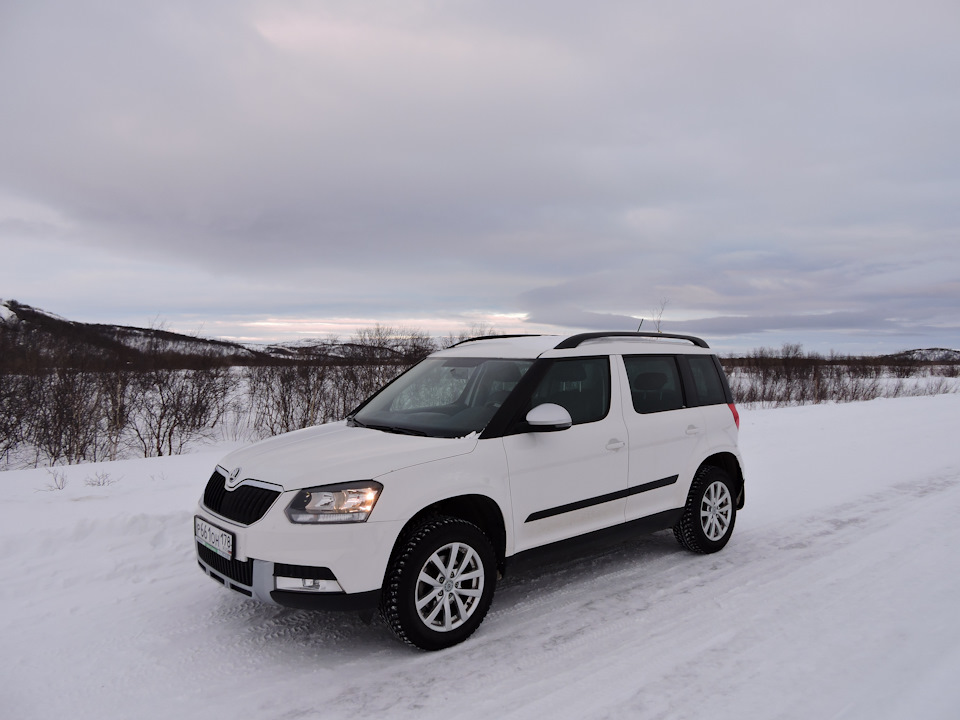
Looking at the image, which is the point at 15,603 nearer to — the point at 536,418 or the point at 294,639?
the point at 294,639

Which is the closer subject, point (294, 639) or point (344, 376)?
point (294, 639)

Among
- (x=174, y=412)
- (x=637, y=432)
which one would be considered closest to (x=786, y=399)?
(x=174, y=412)

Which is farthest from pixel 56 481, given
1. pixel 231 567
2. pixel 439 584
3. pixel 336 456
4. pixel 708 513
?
pixel 708 513

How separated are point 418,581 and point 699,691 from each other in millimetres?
1527

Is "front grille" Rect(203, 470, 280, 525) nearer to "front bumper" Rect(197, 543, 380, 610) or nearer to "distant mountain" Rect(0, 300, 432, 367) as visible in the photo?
"front bumper" Rect(197, 543, 380, 610)

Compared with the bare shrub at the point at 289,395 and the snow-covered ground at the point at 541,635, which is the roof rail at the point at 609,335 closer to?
the snow-covered ground at the point at 541,635

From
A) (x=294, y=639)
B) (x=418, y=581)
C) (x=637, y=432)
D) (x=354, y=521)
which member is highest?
(x=637, y=432)

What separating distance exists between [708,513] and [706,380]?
1172mm

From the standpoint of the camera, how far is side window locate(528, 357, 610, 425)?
13.6ft

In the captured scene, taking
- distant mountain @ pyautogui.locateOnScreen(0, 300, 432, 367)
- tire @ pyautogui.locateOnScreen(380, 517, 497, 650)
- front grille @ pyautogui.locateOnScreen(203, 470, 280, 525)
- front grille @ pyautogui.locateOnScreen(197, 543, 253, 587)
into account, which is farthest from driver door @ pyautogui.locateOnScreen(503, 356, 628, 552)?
distant mountain @ pyautogui.locateOnScreen(0, 300, 432, 367)

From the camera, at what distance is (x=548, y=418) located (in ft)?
12.2

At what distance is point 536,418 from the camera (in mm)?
3719

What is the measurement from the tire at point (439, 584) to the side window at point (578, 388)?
40.8 inches

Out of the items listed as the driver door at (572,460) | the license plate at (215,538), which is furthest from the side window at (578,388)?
the license plate at (215,538)
